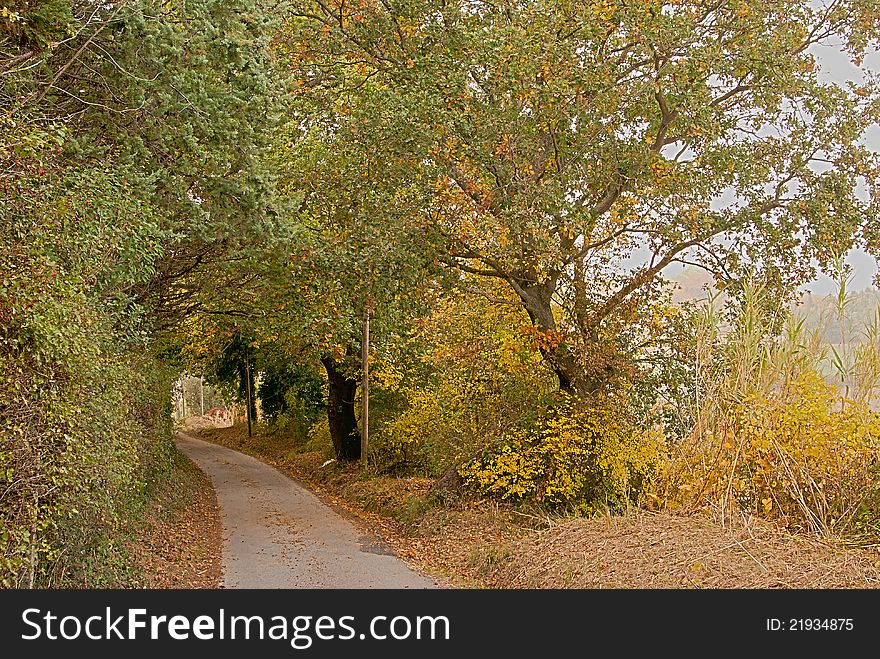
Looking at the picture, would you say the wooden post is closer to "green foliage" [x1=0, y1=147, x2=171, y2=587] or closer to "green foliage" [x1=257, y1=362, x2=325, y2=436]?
"green foliage" [x1=257, y1=362, x2=325, y2=436]

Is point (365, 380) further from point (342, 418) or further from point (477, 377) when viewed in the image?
point (477, 377)

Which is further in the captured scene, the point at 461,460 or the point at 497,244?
the point at 461,460

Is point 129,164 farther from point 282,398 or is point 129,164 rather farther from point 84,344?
point 282,398

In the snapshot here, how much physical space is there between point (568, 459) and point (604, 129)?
4.91 m

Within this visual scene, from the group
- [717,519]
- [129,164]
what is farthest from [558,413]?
[129,164]

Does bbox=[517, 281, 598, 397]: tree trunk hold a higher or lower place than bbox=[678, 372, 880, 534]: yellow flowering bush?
higher

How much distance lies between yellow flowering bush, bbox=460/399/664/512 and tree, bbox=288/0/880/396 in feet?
2.44

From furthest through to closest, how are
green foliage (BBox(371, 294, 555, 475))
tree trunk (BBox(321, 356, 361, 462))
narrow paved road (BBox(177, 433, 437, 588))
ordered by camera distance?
tree trunk (BBox(321, 356, 361, 462)) → green foliage (BBox(371, 294, 555, 475)) → narrow paved road (BBox(177, 433, 437, 588))

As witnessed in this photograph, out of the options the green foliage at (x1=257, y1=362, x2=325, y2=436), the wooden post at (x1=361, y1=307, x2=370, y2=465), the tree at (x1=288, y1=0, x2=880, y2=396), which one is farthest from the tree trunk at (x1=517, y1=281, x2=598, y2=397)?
the green foliage at (x1=257, y1=362, x2=325, y2=436)

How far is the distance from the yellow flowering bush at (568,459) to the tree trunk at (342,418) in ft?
27.6

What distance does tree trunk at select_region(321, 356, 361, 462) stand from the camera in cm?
2053

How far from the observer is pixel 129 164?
335 inches
